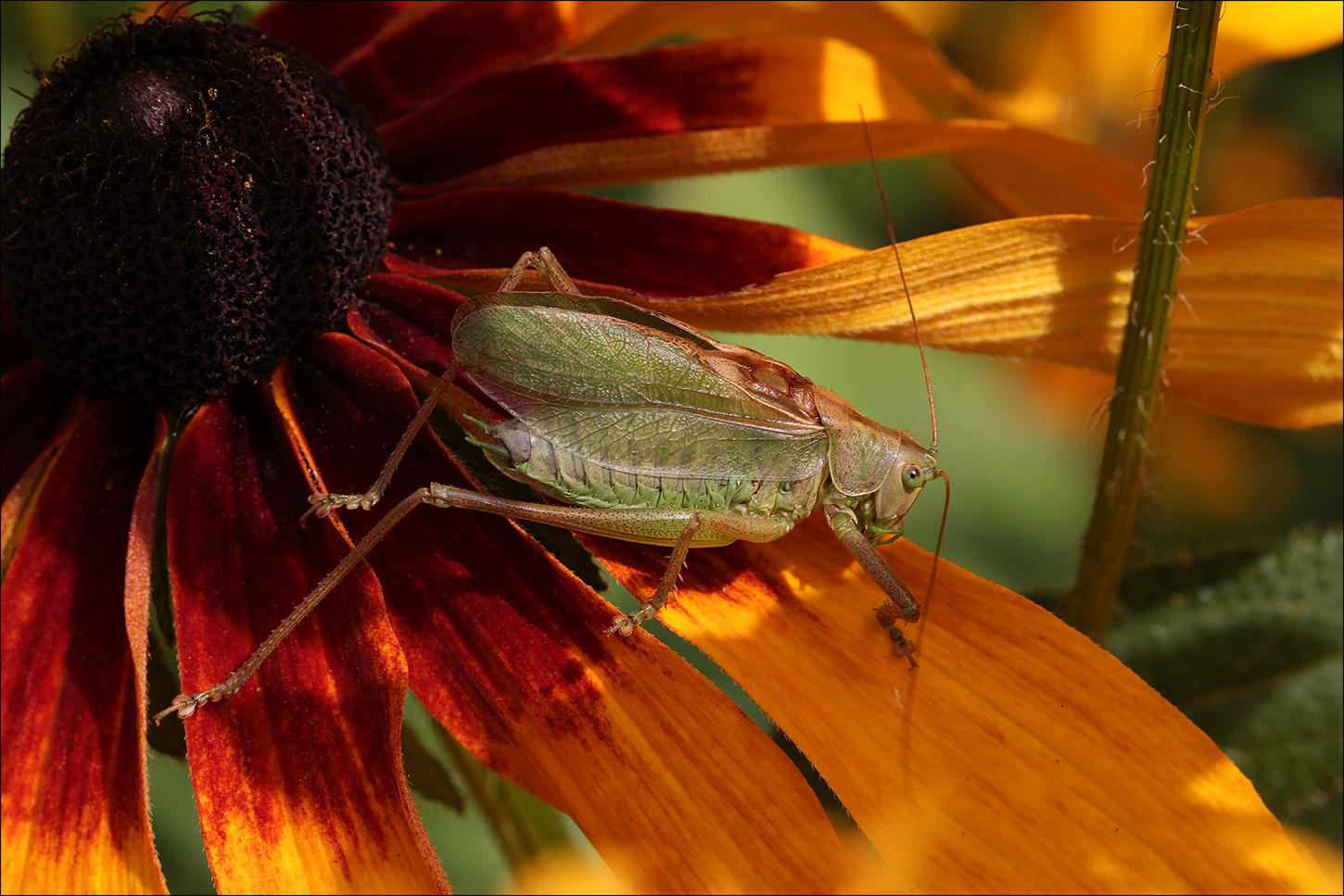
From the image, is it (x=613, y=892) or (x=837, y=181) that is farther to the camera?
(x=837, y=181)

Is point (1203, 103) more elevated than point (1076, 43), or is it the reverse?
point (1203, 103)

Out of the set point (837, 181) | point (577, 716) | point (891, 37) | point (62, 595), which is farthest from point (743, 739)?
point (837, 181)

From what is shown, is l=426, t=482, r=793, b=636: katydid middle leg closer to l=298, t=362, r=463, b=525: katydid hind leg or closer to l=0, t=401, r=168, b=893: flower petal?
l=298, t=362, r=463, b=525: katydid hind leg

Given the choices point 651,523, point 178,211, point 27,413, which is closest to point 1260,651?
point 651,523

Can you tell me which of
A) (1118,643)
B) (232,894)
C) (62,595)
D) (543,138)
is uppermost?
(543,138)

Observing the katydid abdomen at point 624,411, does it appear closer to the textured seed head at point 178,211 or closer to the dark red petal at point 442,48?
the textured seed head at point 178,211

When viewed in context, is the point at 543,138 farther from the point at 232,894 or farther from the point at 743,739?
the point at 232,894

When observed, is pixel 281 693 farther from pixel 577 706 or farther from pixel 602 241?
pixel 602 241
